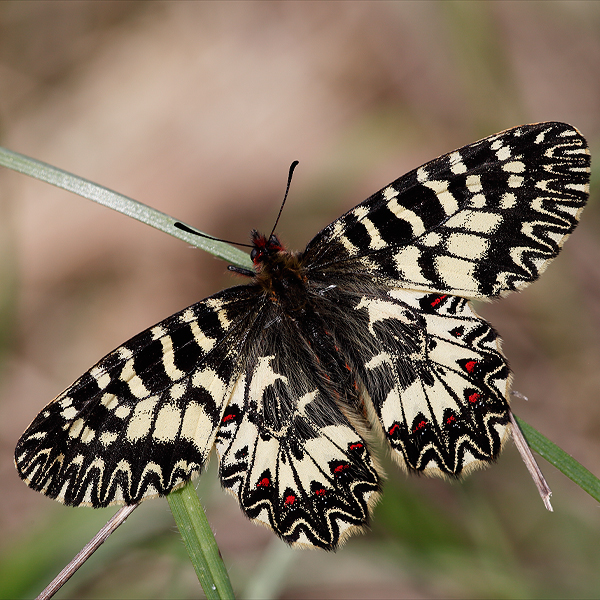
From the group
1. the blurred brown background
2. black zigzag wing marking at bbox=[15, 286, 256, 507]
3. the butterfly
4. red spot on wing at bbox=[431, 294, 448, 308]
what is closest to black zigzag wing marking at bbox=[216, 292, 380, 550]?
the butterfly

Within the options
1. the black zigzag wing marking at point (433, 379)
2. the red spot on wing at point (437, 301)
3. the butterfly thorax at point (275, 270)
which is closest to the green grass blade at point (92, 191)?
the butterfly thorax at point (275, 270)

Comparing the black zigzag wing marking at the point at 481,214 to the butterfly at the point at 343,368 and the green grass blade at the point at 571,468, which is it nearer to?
the butterfly at the point at 343,368

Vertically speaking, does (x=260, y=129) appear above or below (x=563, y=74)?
above

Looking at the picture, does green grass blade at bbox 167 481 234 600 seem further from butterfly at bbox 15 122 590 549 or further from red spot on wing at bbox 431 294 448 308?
red spot on wing at bbox 431 294 448 308

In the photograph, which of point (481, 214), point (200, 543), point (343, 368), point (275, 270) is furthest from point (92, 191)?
point (481, 214)

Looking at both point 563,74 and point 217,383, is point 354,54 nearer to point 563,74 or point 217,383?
point 563,74

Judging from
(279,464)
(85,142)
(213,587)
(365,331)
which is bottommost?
(213,587)

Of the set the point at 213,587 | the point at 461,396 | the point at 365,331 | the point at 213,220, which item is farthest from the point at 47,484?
the point at 213,220

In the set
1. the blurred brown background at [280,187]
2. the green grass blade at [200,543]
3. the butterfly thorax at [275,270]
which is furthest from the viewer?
the blurred brown background at [280,187]
